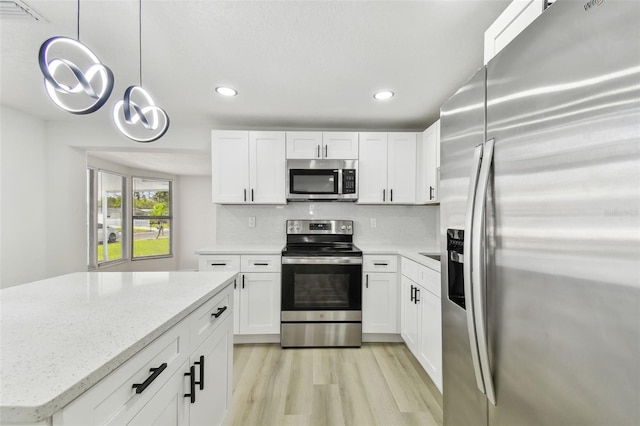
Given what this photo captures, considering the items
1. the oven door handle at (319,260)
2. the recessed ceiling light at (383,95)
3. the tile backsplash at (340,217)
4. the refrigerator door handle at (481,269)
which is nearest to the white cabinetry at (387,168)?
the tile backsplash at (340,217)

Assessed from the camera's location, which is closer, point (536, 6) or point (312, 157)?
point (536, 6)

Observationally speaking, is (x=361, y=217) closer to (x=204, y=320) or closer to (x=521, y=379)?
(x=204, y=320)

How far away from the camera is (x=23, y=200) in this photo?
113 inches

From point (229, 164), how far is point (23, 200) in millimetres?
2157

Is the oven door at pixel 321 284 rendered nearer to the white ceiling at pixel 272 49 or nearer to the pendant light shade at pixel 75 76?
the white ceiling at pixel 272 49

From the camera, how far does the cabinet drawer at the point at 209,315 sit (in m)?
1.12

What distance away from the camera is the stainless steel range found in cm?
271

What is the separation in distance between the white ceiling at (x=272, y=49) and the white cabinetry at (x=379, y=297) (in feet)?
5.31

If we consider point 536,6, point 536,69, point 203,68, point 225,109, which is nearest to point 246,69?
point 203,68

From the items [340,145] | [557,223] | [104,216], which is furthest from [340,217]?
[104,216]

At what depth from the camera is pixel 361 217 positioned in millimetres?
3346

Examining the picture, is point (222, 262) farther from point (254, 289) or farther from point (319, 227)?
point (319, 227)

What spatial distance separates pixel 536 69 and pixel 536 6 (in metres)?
0.41

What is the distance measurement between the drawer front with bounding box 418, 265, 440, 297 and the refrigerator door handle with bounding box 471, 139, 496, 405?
3.73ft
